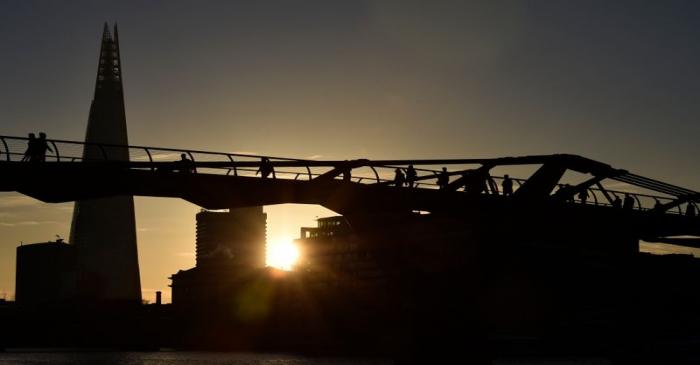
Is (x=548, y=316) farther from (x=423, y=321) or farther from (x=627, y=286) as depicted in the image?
(x=423, y=321)

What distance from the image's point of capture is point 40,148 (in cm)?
4819

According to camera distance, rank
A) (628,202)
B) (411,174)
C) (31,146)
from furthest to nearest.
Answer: (628,202) → (411,174) → (31,146)

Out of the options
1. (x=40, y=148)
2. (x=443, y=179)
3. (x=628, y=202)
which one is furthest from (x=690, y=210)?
(x=40, y=148)

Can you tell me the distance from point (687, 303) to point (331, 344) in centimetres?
8095

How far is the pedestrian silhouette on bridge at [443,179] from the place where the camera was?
212ft

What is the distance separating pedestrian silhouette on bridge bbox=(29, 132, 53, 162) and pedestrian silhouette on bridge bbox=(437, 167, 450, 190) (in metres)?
28.0

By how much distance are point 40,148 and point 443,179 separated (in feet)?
95.7

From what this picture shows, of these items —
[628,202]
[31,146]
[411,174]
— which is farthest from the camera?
[628,202]

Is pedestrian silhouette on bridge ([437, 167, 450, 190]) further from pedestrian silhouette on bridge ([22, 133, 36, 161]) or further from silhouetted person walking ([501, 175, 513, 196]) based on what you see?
pedestrian silhouette on bridge ([22, 133, 36, 161])

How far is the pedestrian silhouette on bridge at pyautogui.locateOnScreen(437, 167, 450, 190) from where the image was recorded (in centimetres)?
6450

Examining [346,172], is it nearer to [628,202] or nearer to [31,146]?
[31,146]

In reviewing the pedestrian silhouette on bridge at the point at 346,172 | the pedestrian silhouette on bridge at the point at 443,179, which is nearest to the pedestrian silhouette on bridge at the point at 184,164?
the pedestrian silhouette on bridge at the point at 346,172

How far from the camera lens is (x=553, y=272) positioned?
138 meters

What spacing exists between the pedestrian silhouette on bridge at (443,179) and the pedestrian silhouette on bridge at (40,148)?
27991mm
